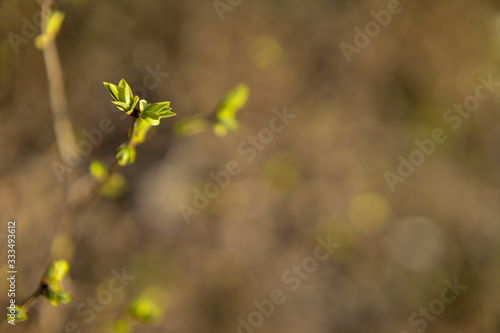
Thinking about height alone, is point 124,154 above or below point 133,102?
below

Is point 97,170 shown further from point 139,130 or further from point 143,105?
point 143,105

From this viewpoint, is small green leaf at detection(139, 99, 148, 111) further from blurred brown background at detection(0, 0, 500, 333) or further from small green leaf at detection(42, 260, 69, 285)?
blurred brown background at detection(0, 0, 500, 333)

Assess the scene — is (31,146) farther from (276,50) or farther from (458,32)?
(458,32)

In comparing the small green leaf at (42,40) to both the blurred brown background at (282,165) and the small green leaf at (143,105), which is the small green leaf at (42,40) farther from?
the blurred brown background at (282,165)

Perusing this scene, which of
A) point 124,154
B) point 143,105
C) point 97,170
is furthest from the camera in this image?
point 97,170

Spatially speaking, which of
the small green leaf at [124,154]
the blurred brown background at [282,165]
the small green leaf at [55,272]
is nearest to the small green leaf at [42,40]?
the small green leaf at [124,154]

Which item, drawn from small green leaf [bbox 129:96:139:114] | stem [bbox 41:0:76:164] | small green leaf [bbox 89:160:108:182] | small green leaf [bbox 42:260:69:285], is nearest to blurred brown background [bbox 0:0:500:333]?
stem [bbox 41:0:76:164]

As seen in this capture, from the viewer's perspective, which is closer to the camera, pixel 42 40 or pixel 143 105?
pixel 143 105

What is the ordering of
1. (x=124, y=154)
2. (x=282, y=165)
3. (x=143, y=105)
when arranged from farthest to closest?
(x=282, y=165)
(x=124, y=154)
(x=143, y=105)

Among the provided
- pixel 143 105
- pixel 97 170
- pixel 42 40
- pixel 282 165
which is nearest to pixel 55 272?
pixel 97 170
